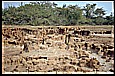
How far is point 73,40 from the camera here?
659 centimetres

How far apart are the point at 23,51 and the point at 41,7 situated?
5737 millimetres

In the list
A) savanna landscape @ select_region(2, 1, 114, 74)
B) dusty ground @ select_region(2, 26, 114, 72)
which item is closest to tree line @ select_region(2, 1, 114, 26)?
savanna landscape @ select_region(2, 1, 114, 74)

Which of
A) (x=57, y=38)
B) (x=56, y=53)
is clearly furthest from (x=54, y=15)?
(x=56, y=53)

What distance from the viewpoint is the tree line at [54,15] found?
28.0 feet

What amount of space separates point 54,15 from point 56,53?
495cm

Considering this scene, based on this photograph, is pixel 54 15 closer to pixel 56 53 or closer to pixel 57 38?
pixel 57 38

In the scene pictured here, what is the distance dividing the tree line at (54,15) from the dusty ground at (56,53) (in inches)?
31.7

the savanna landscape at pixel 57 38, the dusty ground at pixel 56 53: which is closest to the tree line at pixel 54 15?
the savanna landscape at pixel 57 38

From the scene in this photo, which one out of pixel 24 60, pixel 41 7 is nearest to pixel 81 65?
pixel 24 60

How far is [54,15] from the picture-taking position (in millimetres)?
9508

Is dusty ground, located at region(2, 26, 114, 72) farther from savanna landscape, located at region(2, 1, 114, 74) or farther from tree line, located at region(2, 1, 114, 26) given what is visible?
tree line, located at region(2, 1, 114, 26)

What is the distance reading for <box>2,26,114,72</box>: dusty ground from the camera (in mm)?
3488

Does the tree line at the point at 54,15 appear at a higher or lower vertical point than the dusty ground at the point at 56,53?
higher

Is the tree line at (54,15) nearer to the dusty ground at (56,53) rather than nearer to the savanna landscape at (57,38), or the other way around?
the savanna landscape at (57,38)
